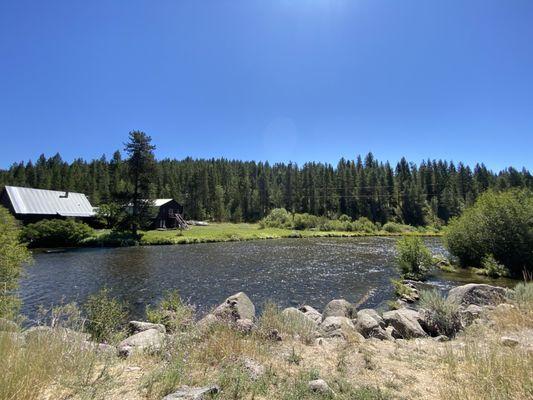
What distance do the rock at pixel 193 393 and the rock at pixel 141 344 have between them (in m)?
2.20

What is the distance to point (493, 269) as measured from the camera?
22.2 m

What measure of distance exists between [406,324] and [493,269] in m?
17.1

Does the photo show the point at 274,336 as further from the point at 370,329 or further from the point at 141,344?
the point at 370,329

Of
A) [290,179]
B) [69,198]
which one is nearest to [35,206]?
[69,198]

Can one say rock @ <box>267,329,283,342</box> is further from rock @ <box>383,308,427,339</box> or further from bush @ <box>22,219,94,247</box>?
bush @ <box>22,219,94,247</box>

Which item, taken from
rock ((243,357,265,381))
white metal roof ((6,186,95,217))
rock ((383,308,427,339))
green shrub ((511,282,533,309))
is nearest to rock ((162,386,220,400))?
rock ((243,357,265,381))

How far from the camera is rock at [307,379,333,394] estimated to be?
454 cm

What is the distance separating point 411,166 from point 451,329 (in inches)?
4775

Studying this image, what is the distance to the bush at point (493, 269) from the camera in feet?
72.0

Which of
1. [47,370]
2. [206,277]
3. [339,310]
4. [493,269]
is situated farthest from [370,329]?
[493,269]

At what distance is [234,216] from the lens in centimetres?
9688

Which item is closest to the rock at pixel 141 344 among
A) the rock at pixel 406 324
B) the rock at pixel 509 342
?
the rock at pixel 509 342

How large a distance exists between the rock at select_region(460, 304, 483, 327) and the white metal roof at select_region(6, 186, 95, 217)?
52041 millimetres

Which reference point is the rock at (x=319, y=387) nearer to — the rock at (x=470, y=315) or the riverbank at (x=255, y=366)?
the riverbank at (x=255, y=366)
